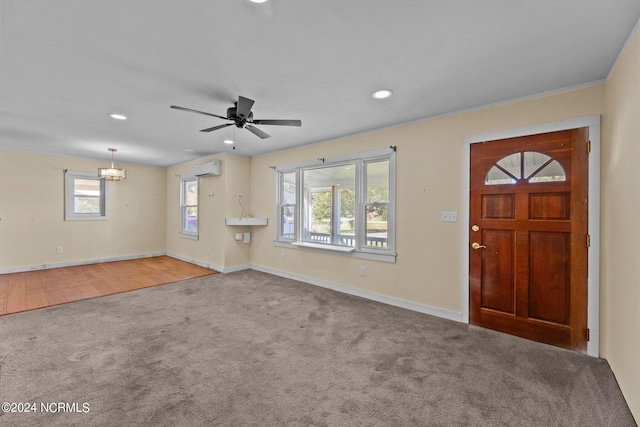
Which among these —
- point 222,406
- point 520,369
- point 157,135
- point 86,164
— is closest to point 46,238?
point 86,164

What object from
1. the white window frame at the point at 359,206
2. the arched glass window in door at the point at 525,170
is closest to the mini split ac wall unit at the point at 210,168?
the white window frame at the point at 359,206

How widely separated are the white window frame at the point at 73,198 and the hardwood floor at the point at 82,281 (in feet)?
3.57

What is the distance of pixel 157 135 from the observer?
434 cm

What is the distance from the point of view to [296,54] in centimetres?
210

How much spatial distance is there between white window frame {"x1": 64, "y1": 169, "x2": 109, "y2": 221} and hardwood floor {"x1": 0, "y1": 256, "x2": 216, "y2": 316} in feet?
3.57

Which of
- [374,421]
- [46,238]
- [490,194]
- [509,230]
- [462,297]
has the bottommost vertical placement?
[374,421]

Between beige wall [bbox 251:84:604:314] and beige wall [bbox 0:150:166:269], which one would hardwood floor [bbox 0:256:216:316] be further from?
beige wall [bbox 251:84:604:314]

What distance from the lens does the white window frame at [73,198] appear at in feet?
19.4

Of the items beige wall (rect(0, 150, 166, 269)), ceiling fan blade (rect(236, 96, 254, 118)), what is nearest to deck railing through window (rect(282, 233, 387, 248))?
ceiling fan blade (rect(236, 96, 254, 118))

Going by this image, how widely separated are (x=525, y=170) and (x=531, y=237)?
2.26 feet

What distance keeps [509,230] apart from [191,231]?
6.42 meters

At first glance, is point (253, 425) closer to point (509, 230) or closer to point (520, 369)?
point (520, 369)

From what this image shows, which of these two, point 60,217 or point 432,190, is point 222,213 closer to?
point 60,217

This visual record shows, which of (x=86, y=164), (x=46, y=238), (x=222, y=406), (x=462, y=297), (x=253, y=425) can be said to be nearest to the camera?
(x=253, y=425)
